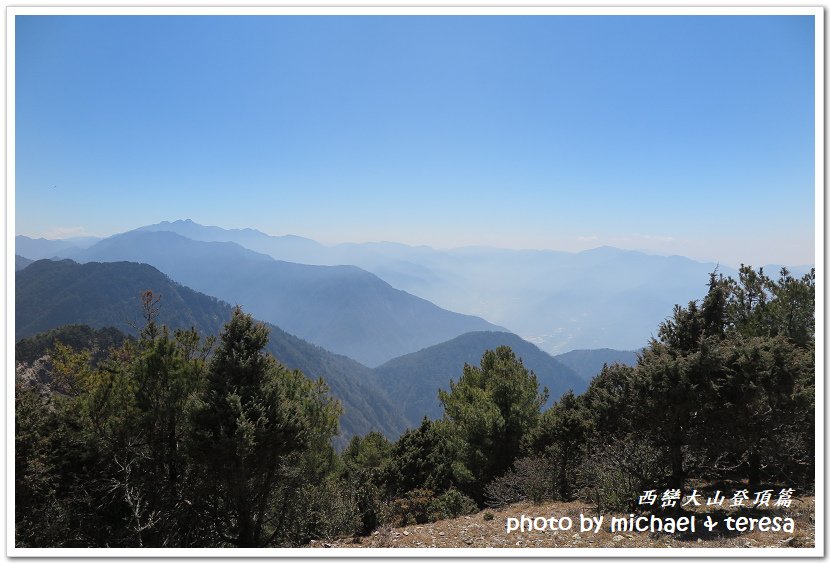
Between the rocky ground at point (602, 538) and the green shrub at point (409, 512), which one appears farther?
the green shrub at point (409, 512)

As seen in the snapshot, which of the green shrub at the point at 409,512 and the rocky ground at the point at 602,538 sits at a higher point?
the rocky ground at the point at 602,538

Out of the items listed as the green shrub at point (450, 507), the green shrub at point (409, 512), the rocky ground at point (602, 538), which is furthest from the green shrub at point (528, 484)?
the rocky ground at point (602, 538)

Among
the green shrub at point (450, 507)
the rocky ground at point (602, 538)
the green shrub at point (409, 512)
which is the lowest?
the green shrub at point (450, 507)

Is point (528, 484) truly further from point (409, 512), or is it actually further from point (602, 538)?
point (602, 538)

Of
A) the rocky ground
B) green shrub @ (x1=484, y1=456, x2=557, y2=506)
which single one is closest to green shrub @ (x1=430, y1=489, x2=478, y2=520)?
green shrub @ (x1=484, y1=456, x2=557, y2=506)

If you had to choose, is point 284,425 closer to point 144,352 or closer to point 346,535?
point 346,535

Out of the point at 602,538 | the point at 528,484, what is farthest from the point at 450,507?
the point at 602,538

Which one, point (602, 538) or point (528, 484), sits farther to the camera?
point (528, 484)

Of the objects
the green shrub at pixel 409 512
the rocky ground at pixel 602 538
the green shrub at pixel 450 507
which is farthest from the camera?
the green shrub at pixel 450 507

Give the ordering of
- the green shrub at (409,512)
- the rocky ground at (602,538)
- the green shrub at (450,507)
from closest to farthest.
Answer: the rocky ground at (602,538), the green shrub at (409,512), the green shrub at (450,507)

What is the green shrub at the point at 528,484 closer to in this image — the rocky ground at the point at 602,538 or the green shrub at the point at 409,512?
the green shrub at the point at 409,512

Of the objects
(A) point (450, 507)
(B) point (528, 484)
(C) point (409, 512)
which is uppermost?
(B) point (528, 484)

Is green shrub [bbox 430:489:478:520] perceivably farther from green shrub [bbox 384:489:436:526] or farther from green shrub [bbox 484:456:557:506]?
green shrub [bbox 484:456:557:506]
